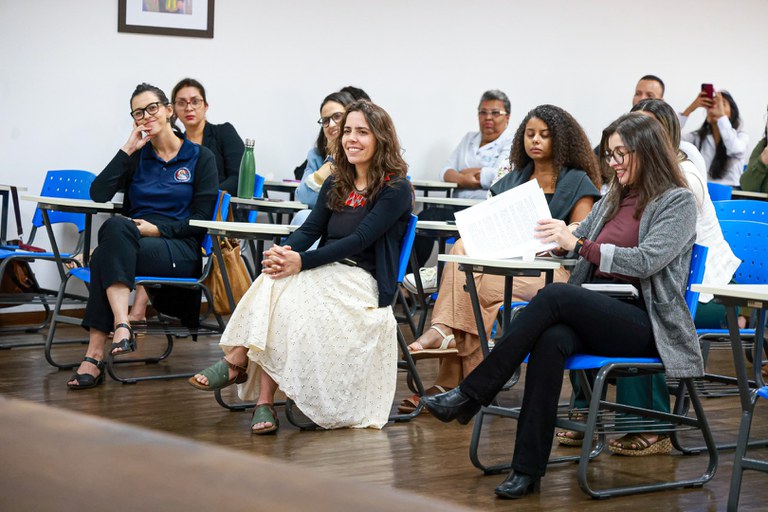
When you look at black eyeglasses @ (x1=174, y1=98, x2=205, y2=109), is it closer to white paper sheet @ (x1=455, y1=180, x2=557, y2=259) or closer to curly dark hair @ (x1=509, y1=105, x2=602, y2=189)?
curly dark hair @ (x1=509, y1=105, x2=602, y2=189)

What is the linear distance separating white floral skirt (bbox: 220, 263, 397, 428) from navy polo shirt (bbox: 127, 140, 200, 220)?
110 centimetres

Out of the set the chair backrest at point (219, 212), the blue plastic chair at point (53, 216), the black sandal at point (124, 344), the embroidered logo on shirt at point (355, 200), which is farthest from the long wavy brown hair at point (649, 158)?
the blue plastic chair at point (53, 216)

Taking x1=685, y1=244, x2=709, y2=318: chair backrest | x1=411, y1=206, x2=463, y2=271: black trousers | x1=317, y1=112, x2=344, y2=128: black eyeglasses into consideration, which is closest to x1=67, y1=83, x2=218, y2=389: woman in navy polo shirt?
x1=317, y1=112, x2=344, y2=128: black eyeglasses

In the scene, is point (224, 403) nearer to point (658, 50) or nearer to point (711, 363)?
point (711, 363)

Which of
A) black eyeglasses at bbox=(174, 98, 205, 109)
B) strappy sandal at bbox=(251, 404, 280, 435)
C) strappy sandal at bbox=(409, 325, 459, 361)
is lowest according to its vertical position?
strappy sandal at bbox=(251, 404, 280, 435)

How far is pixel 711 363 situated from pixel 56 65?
13.1 feet

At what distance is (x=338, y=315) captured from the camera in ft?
11.3

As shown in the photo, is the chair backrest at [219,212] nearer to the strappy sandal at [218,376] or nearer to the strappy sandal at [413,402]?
the strappy sandal at [218,376]

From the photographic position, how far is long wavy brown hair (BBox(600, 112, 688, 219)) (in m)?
2.95

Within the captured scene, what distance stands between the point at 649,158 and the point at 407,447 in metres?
1.18

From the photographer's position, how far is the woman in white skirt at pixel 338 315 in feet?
11.2

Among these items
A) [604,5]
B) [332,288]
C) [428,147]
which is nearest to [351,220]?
[332,288]

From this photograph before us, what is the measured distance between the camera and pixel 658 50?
8125 mm

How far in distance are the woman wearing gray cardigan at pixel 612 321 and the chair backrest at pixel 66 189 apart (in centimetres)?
313
